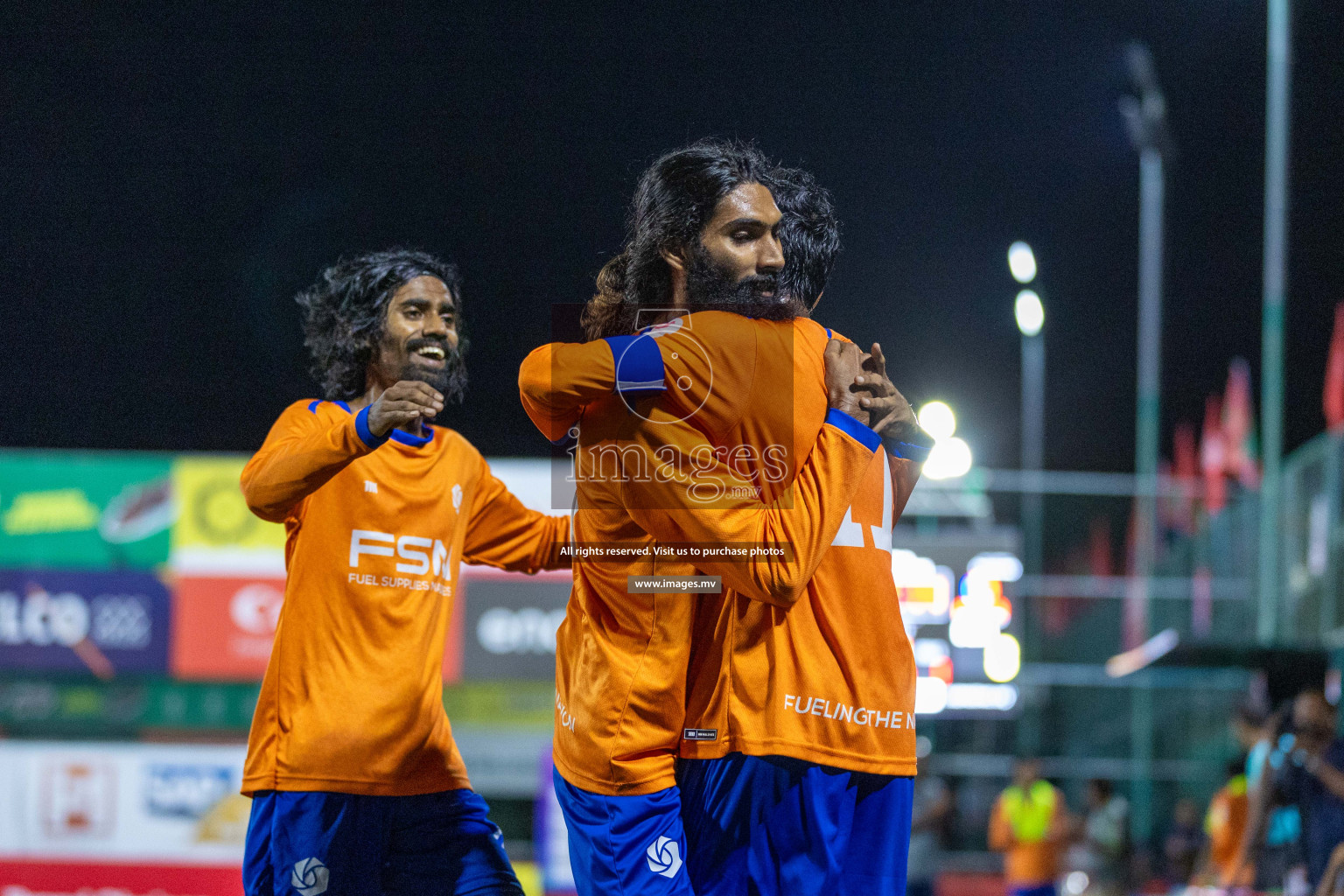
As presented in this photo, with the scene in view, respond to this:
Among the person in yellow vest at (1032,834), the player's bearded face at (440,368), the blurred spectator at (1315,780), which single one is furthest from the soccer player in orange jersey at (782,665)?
the person in yellow vest at (1032,834)

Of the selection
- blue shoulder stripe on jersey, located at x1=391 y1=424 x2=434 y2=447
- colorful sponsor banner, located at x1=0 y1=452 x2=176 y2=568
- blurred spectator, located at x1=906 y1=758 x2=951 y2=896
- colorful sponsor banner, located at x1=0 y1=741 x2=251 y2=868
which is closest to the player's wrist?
blue shoulder stripe on jersey, located at x1=391 y1=424 x2=434 y2=447

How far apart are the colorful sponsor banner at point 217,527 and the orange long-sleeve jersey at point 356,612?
8.96 meters

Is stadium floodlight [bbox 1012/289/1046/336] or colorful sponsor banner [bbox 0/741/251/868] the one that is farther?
stadium floodlight [bbox 1012/289/1046/336]

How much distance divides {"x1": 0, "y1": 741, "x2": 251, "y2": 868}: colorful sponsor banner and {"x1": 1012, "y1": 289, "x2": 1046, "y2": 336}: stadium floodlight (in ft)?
45.0

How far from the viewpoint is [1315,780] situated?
740 cm

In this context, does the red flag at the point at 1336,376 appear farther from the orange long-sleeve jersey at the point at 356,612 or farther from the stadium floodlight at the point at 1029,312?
the orange long-sleeve jersey at the point at 356,612

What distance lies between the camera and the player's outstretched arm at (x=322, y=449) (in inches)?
134

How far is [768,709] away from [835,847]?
0.32 meters

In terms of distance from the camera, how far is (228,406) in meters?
18.5

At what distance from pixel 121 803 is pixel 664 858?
10914 mm

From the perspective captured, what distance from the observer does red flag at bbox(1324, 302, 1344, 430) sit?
18.6m

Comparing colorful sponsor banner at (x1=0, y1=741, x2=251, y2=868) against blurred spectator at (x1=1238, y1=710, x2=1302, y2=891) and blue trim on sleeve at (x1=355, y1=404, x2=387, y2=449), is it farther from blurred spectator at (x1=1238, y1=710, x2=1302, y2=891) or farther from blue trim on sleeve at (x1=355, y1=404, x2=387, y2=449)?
blue trim on sleeve at (x1=355, y1=404, x2=387, y2=449)

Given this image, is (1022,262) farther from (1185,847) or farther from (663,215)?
(663,215)

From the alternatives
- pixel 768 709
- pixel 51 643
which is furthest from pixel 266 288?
pixel 768 709
